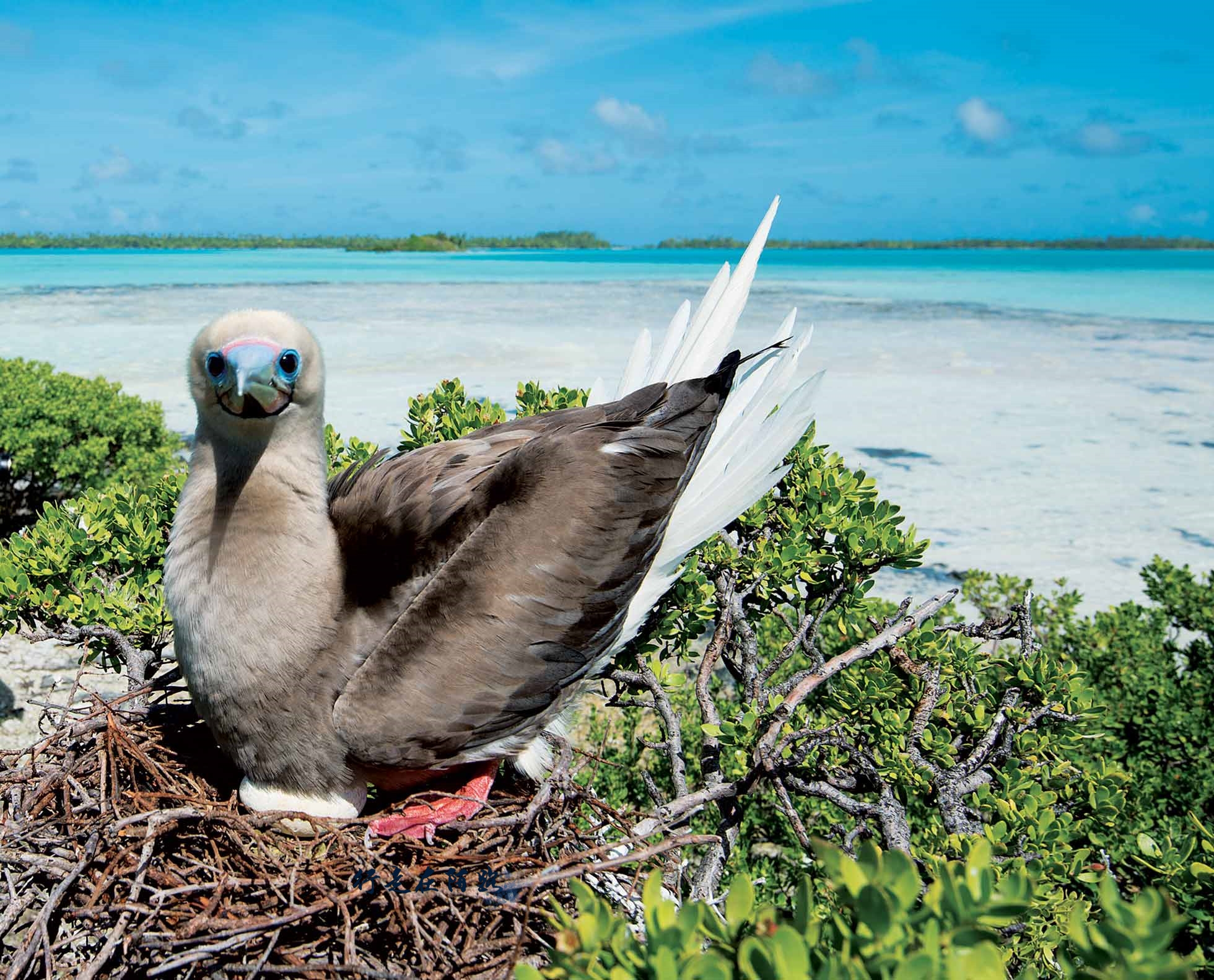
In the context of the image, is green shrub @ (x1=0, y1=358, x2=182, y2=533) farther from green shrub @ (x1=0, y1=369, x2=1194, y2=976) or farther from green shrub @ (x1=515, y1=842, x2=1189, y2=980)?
green shrub @ (x1=515, y1=842, x2=1189, y2=980)

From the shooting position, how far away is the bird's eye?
2711mm

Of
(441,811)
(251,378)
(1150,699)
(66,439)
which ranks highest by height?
(251,378)

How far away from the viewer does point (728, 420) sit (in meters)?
3.63

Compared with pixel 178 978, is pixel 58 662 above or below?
below

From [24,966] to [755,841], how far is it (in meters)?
4.10

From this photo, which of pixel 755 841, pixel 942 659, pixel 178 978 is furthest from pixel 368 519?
pixel 755 841

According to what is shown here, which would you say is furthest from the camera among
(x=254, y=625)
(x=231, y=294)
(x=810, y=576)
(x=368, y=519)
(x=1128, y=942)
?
(x=231, y=294)

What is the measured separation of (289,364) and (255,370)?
0.60 feet

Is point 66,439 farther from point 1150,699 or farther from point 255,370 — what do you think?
point 1150,699

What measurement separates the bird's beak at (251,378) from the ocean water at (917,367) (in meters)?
6.96

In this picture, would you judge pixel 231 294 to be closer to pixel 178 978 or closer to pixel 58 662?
pixel 58 662

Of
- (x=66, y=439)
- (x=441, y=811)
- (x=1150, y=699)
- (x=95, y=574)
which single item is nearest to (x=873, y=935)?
(x=441, y=811)

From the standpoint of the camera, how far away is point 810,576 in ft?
11.2

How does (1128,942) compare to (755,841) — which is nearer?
(1128,942)
